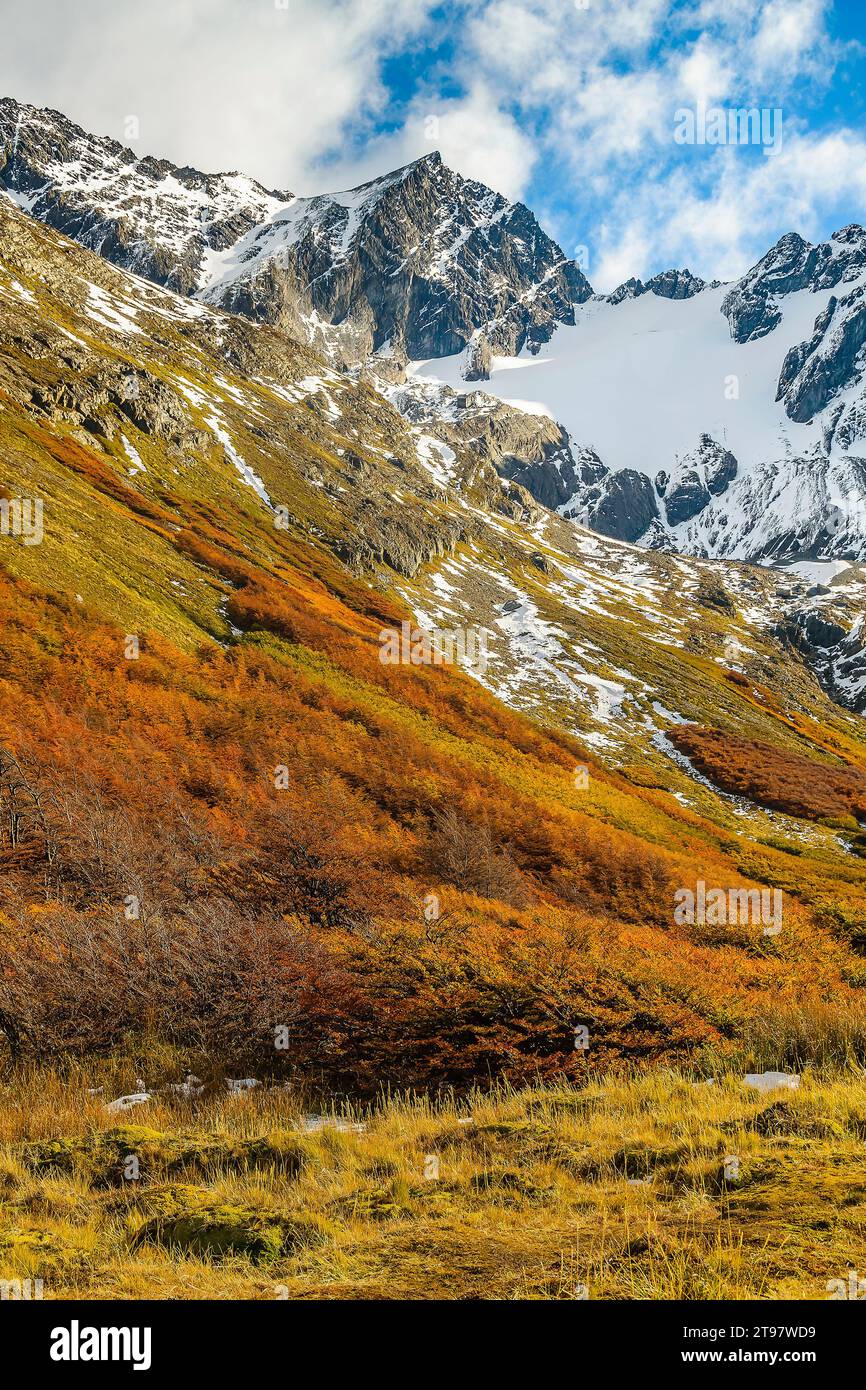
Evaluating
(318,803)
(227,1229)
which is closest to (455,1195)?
(227,1229)

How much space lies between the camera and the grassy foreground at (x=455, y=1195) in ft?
13.3

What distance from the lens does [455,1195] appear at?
5691mm

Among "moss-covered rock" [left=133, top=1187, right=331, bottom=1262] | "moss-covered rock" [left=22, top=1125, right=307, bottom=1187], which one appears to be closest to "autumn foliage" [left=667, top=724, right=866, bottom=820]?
"moss-covered rock" [left=22, top=1125, right=307, bottom=1187]

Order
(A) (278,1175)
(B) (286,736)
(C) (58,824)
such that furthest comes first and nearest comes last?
1. (B) (286,736)
2. (C) (58,824)
3. (A) (278,1175)

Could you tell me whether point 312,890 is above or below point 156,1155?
above

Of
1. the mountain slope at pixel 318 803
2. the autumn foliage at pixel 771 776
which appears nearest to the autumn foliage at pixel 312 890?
the mountain slope at pixel 318 803

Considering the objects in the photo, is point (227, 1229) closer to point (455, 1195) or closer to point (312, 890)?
point (455, 1195)

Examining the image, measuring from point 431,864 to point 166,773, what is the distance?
789 cm

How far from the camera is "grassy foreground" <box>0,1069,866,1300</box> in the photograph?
407cm

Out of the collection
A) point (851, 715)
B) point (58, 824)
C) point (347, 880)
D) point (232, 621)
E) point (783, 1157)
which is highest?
point (851, 715)

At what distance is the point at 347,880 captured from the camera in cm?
1595

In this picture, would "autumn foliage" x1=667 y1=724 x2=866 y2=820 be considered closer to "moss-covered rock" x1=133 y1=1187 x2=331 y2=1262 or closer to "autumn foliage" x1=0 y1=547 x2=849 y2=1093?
"autumn foliage" x1=0 y1=547 x2=849 y2=1093
